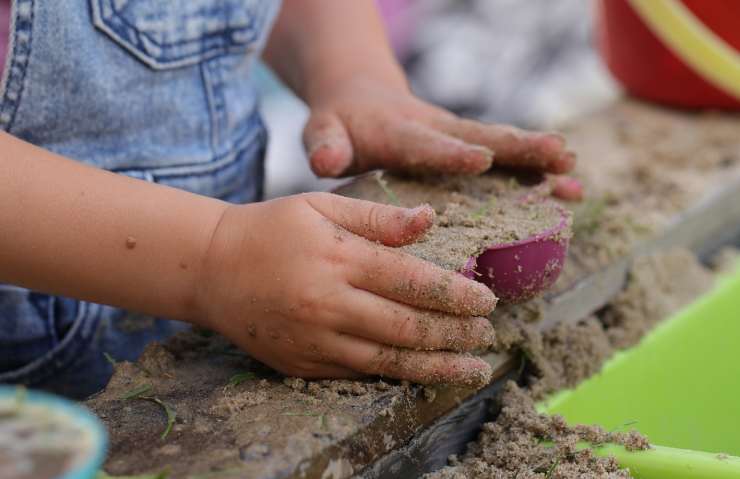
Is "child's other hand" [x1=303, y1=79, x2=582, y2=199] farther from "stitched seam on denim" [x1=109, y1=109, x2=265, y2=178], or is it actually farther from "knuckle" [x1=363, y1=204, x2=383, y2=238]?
"knuckle" [x1=363, y1=204, x2=383, y2=238]

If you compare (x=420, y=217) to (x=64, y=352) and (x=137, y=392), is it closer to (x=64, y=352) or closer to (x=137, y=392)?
(x=137, y=392)

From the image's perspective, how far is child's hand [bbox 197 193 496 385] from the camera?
0.81 meters

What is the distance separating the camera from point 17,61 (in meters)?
0.97

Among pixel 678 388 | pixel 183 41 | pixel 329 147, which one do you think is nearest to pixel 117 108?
pixel 183 41

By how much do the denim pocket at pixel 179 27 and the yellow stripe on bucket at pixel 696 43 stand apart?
0.84 metres

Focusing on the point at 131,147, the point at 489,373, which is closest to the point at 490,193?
the point at 489,373

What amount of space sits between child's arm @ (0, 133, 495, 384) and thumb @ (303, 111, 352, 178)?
0.96ft

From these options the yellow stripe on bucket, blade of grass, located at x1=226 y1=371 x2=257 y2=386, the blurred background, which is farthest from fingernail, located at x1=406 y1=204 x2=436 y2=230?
the blurred background

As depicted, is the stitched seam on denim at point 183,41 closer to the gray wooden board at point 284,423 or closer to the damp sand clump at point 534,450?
the gray wooden board at point 284,423

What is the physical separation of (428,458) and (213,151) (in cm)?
51

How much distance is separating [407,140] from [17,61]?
452 mm

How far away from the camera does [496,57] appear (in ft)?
11.6

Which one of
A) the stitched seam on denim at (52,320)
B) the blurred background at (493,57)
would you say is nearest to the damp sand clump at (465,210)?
the stitched seam on denim at (52,320)

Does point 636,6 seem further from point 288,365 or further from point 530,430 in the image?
point 288,365
